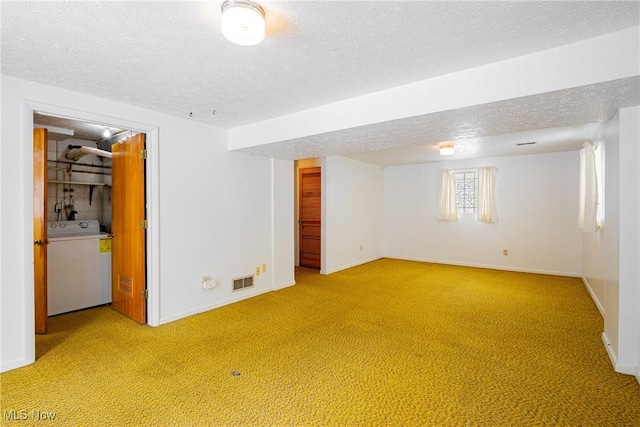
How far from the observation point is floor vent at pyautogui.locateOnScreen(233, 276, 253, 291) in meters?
4.07

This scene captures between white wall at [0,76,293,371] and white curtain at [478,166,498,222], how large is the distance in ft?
12.8

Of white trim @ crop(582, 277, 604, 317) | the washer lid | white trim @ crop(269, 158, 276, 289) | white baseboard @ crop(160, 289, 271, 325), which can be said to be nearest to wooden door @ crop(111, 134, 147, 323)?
white baseboard @ crop(160, 289, 271, 325)

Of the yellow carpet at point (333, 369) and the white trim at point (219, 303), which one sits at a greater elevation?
the white trim at point (219, 303)

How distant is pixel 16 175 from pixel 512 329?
15.2 feet

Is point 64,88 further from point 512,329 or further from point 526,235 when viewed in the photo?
point 526,235

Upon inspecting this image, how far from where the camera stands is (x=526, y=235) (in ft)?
19.0

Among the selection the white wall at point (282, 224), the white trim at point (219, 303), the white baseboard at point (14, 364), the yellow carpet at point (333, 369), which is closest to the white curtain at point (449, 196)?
the yellow carpet at point (333, 369)

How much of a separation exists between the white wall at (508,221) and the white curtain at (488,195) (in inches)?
4.3

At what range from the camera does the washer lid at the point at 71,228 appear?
12.4 ft

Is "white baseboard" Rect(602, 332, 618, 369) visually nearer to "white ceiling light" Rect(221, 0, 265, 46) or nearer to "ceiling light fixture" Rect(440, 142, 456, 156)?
"ceiling light fixture" Rect(440, 142, 456, 156)

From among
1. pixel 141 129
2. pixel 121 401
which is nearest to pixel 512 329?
pixel 121 401

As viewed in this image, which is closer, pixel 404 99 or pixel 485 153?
pixel 404 99

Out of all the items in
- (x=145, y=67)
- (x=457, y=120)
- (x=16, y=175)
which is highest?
(x=145, y=67)

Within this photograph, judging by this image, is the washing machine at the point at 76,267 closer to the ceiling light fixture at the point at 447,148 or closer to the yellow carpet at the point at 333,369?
the yellow carpet at the point at 333,369
